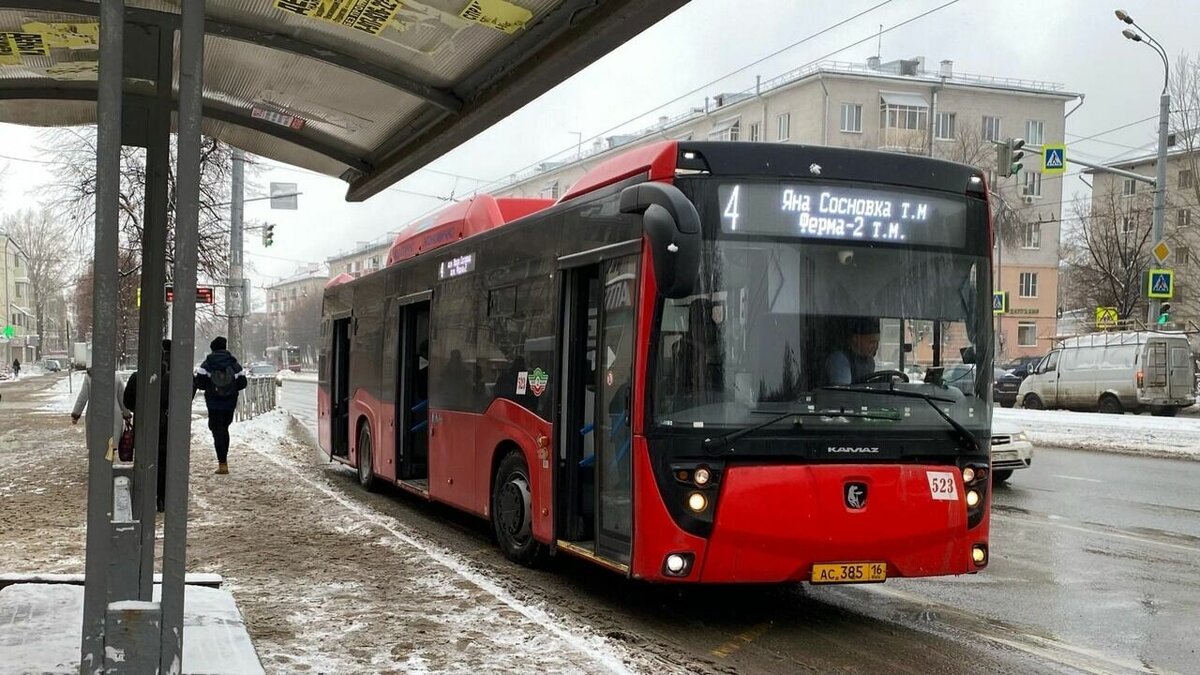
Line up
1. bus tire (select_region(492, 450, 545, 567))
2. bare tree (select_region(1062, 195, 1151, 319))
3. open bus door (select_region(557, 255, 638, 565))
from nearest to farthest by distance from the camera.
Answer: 1. open bus door (select_region(557, 255, 638, 565))
2. bus tire (select_region(492, 450, 545, 567))
3. bare tree (select_region(1062, 195, 1151, 319))

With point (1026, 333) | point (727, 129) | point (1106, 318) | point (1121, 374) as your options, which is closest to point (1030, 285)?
point (1026, 333)

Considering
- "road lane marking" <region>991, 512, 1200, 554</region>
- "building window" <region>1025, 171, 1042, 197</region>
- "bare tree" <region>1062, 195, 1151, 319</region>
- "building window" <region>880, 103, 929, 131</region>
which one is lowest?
"road lane marking" <region>991, 512, 1200, 554</region>

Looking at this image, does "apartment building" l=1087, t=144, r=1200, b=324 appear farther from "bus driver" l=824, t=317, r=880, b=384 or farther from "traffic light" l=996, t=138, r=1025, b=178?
"bus driver" l=824, t=317, r=880, b=384

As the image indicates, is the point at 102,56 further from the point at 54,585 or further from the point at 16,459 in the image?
the point at 16,459

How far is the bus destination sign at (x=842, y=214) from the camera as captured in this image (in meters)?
6.39

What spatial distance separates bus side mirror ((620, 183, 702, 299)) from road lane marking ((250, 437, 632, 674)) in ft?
6.67

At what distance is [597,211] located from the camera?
23.7 feet

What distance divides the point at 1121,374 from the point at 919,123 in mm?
30716

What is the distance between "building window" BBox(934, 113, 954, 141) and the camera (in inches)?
2328

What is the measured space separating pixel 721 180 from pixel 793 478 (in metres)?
1.87

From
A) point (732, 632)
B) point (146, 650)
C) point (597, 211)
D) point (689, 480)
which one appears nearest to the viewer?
point (146, 650)

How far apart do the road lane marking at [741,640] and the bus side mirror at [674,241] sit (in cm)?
212

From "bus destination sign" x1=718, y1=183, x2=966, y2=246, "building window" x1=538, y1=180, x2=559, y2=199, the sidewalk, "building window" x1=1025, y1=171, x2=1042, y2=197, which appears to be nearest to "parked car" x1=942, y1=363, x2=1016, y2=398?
"bus destination sign" x1=718, y1=183, x2=966, y2=246

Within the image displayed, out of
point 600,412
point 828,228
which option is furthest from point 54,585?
point 828,228
